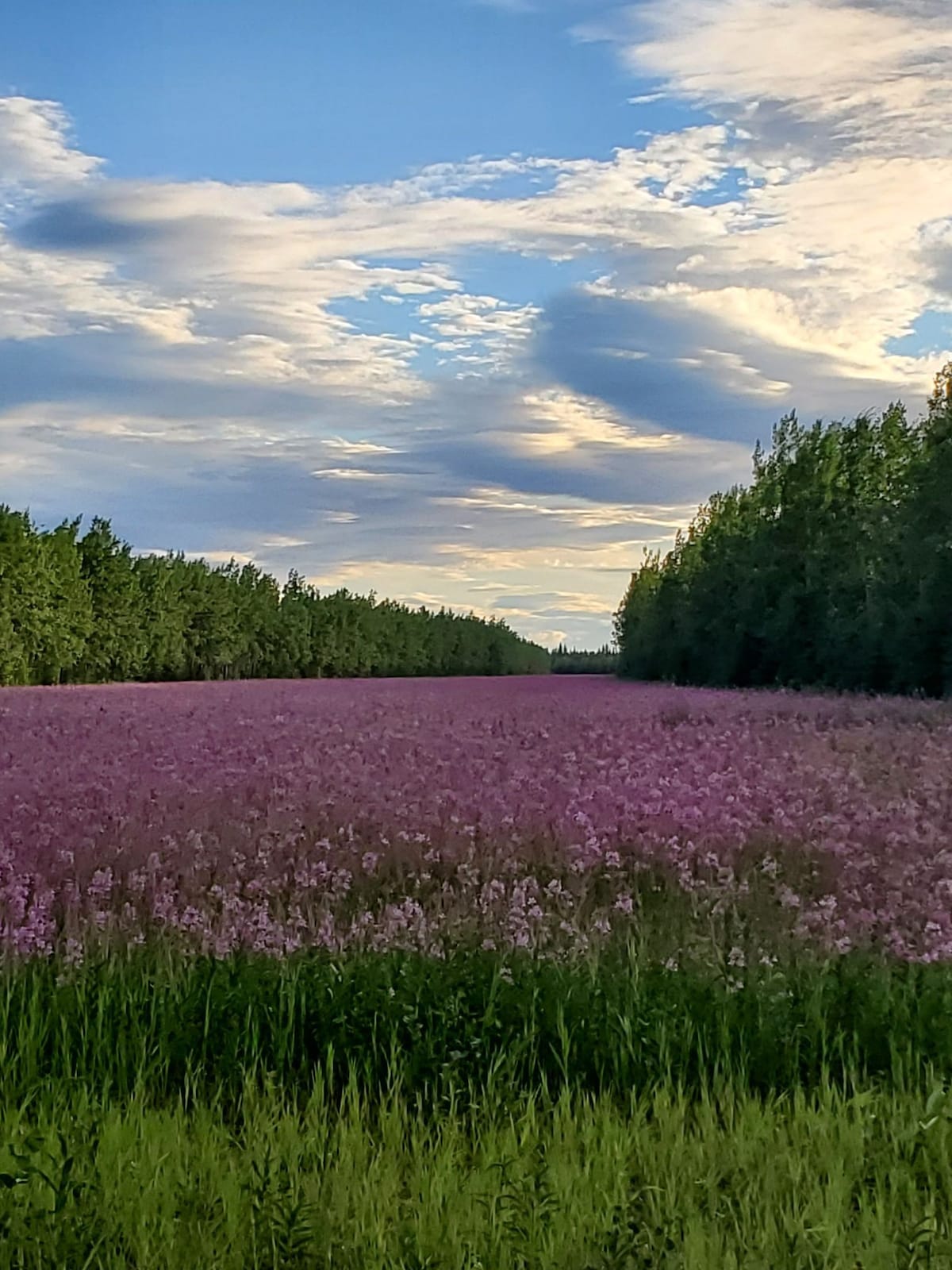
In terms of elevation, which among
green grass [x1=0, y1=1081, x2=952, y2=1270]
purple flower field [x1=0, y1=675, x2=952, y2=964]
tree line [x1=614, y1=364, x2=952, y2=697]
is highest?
tree line [x1=614, y1=364, x2=952, y2=697]

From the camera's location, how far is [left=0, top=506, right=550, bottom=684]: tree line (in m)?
58.1

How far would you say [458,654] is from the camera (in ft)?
448

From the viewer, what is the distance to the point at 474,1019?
20.1 ft

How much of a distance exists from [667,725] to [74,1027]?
14271mm

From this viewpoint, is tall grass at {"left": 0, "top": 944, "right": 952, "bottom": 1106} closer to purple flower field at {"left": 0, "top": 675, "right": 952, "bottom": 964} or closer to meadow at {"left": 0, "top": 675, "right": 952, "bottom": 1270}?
meadow at {"left": 0, "top": 675, "right": 952, "bottom": 1270}

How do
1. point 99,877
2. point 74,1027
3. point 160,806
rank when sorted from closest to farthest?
1. point 74,1027
2. point 99,877
3. point 160,806

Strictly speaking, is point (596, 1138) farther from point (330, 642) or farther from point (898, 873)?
point (330, 642)

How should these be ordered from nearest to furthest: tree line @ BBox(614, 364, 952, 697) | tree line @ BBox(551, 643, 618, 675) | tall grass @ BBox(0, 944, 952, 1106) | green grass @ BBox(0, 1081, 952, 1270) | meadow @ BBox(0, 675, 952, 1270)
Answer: green grass @ BBox(0, 1081, 952, 1270) < meadow @ BBox(0, 675, 952, 1270) < tall grass @ BBox(0, 944, 952, 1106) < tree line @ BBox(614, 364, 952, 697) < tree line @ BBox(551, 643, 618, 675)

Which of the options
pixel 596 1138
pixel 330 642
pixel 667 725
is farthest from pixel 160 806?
pixel 330 642

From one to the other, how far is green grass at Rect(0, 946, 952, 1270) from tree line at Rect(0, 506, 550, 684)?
5248 centimetres

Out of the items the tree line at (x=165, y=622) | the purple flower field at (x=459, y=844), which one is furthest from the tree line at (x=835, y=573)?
the tree line at (x=165, y=622)

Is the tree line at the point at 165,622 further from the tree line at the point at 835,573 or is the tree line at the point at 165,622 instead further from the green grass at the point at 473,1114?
the green grass at the point at 473,1114

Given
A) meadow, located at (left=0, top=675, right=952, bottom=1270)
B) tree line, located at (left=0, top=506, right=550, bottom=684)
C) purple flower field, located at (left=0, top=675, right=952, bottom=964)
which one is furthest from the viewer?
tree line, located at (left=0, top=506, right=550, bottom=684)

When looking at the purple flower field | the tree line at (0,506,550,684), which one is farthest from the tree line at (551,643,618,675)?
the purple flower field
